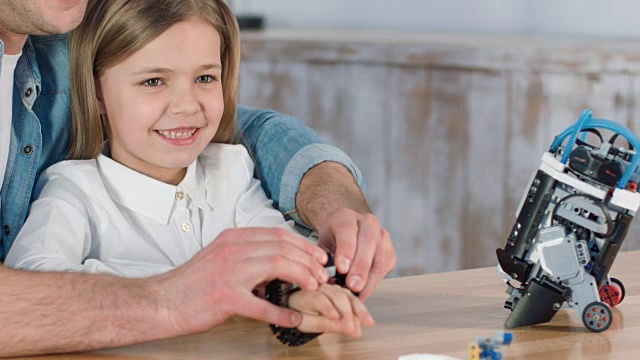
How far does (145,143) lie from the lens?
1.99 m

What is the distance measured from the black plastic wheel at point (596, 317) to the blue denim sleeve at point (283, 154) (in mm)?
621

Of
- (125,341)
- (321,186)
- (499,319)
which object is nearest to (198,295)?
(125,341)

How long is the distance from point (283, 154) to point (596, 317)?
2.42 ft

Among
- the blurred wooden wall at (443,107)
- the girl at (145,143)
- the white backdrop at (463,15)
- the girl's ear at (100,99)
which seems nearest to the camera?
the girl at (145,143)

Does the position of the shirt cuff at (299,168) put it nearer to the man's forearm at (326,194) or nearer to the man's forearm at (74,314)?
the man's forearm at (326,194)

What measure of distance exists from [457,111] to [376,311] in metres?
2.28

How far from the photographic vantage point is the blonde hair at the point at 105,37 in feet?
6.48

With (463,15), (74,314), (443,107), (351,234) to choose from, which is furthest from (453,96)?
(74,314)

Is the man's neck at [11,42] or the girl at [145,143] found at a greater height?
the man's neck at [11,42]

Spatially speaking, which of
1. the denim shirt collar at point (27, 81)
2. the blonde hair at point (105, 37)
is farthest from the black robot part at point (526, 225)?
the denim shirt collar at point (27, 81)

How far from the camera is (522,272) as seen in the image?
165cm

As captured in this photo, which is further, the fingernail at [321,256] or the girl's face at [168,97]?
the girl's face at [168,97]

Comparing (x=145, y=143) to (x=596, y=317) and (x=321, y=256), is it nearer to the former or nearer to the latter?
(x=321, y=256)

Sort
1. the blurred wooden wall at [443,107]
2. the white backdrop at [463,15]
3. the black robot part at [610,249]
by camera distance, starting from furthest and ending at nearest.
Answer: the white backdrop at [463,15] < the blurred wooden wall at [443,107] < the black robot part at [610,249]
